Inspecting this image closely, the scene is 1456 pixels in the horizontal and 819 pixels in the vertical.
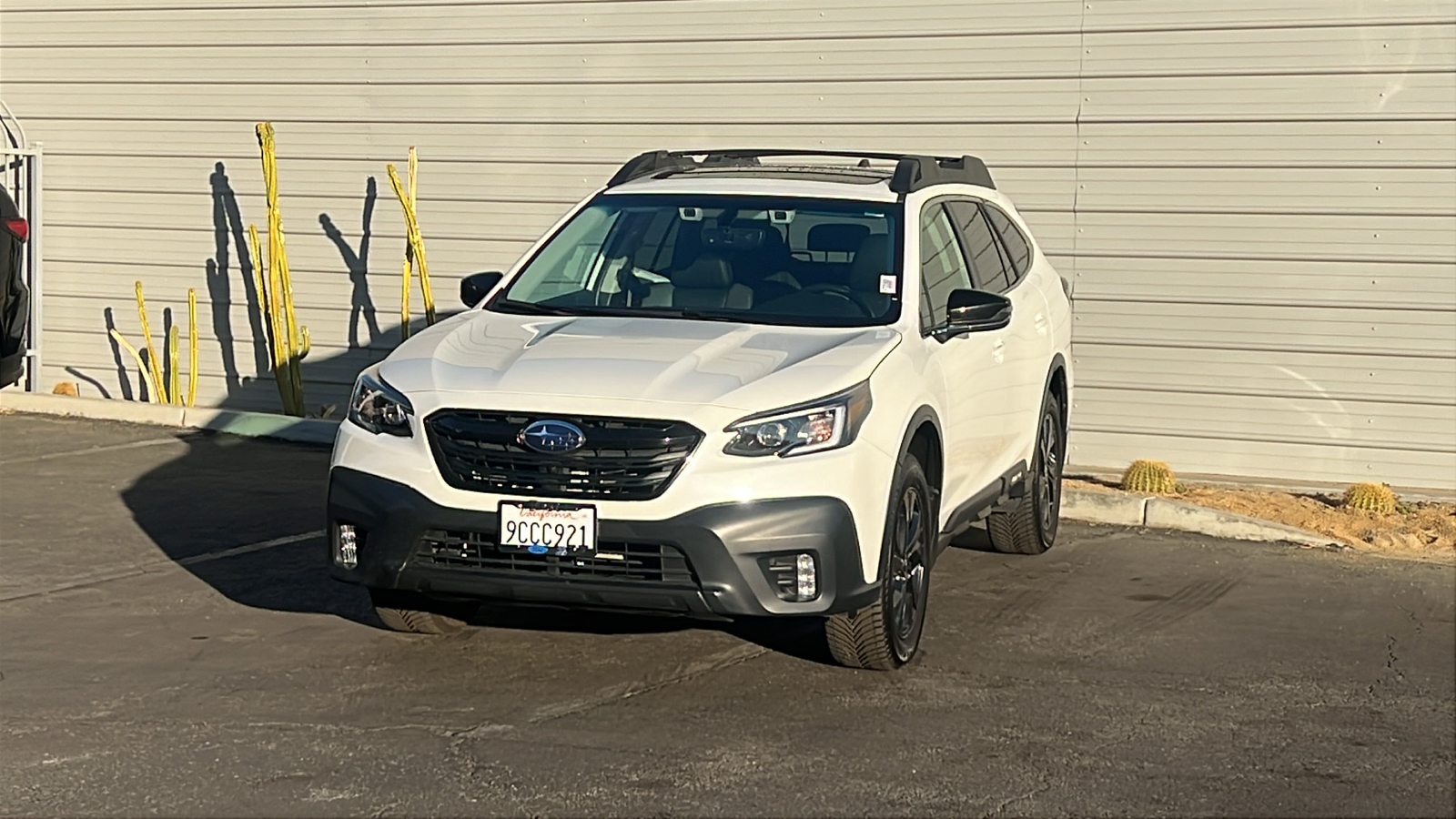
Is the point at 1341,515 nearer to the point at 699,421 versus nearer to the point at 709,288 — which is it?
the point at 709,288

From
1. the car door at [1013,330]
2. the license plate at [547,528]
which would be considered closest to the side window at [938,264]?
the car door at [1013,330]

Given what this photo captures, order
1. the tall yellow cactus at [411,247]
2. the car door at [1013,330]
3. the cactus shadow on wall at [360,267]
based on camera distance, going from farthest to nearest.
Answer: the cactus shadow on wall at [360,267] → the tall yellow cactus at [411,247] → the car door at [1013,330]

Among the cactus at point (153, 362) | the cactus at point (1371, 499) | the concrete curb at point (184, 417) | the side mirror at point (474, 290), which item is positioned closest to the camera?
the side mirror at point (474, 290)

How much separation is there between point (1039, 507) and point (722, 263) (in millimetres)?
2260

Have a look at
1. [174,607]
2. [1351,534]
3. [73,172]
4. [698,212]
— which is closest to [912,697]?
[698,212]

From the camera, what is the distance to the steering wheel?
23.5ft

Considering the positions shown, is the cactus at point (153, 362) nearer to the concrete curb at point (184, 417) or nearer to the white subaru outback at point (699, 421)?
the concrete curb at point (184, 417)

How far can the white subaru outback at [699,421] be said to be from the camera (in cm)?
604

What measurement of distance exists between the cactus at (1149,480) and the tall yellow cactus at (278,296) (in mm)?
5539

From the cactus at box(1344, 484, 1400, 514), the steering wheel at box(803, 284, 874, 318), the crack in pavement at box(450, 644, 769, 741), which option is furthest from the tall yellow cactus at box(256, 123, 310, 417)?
the crack in pavement at box(450, 644, 769, 741)

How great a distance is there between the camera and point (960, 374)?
7.37 metres

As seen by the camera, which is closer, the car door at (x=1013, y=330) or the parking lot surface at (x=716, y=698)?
the parking lot surface at (x=716, y=698)

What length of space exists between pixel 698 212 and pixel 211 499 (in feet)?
11.7

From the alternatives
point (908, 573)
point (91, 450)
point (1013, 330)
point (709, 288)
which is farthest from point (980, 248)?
point (91, 450)
